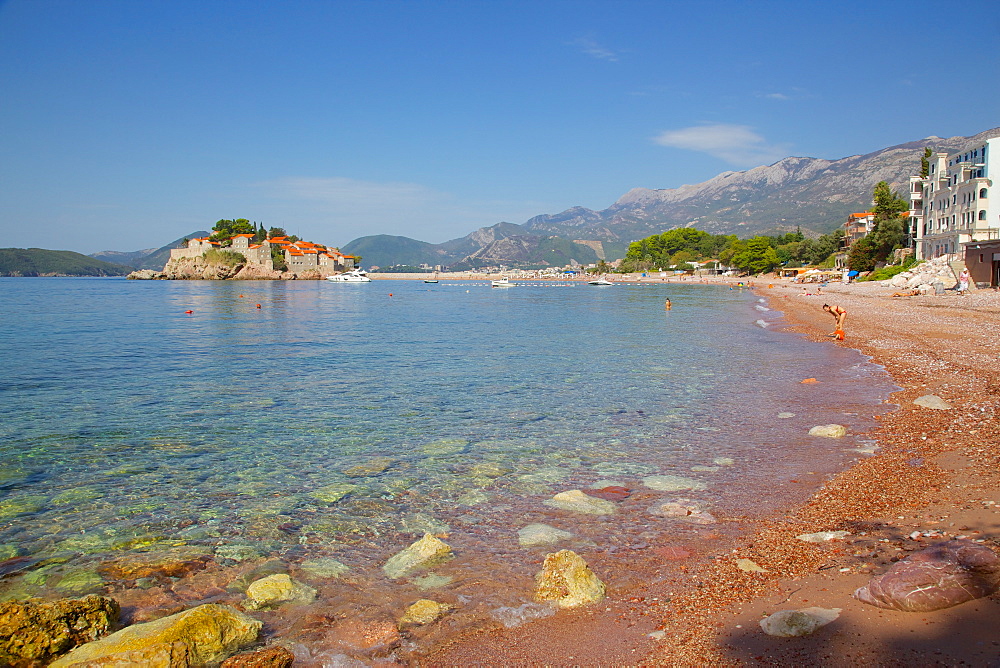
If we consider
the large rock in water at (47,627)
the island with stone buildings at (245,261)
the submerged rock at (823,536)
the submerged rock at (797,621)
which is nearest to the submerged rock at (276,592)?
A: the large rock in water at (47,627)

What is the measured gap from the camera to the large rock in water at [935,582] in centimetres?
439

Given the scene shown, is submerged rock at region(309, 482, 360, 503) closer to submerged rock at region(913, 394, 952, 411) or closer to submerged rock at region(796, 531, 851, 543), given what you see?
submerged rock at region(796, 531, 851, 543)

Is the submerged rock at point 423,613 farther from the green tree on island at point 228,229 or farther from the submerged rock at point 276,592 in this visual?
the green tree on island at point 228,229

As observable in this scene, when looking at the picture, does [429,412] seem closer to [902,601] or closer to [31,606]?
[31,606]

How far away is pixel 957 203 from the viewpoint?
64.9 metres

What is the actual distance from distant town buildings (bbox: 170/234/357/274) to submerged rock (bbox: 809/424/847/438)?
552ft

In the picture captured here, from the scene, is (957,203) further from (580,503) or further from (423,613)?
(423,613)

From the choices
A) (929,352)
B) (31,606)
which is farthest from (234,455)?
(929,352)

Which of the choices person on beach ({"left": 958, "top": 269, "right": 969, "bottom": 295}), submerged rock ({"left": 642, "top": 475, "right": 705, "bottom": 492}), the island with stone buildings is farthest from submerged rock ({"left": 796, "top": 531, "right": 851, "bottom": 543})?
the island with stone buildings

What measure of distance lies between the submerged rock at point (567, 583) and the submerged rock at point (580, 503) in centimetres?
206

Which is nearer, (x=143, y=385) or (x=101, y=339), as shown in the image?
(x=143, y=385)

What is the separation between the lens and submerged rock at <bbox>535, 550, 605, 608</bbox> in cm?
546

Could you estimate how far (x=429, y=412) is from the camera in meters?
13.9

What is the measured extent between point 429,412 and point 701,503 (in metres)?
7.41
